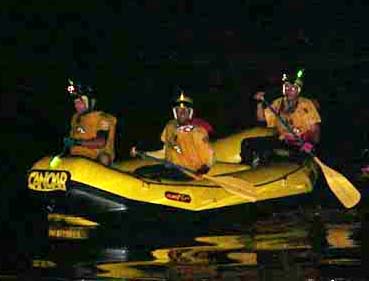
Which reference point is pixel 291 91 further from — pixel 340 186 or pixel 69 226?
pixel 69 226

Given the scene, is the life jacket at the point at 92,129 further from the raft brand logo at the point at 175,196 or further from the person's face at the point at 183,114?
the raft brand logo at the point at 175,196

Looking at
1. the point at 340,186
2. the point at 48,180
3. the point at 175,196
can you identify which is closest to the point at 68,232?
the point at 48,180

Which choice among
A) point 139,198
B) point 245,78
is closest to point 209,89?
point 245,78

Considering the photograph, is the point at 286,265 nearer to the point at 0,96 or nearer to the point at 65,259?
the point at 65,259

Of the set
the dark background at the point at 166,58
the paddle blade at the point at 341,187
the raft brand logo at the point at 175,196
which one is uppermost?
the dark background at the point at 166,58

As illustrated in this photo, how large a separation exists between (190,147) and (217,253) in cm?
382

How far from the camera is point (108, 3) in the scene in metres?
36.1

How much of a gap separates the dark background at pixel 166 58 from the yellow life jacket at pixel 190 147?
41.1 ft

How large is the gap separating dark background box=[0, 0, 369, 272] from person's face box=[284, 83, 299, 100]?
11776mm

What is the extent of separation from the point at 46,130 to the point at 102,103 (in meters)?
2.03

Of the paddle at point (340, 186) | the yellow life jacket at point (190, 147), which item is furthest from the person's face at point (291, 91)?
the yellow life jacket at point (190, 147)

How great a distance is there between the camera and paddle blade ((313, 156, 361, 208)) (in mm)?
17188

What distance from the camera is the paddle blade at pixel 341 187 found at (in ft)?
56.4

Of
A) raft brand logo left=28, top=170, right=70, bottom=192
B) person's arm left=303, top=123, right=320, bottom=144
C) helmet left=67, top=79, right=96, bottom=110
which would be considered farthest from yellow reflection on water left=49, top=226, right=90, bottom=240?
person's arm left=303, top=123, right=320, bottom=144
